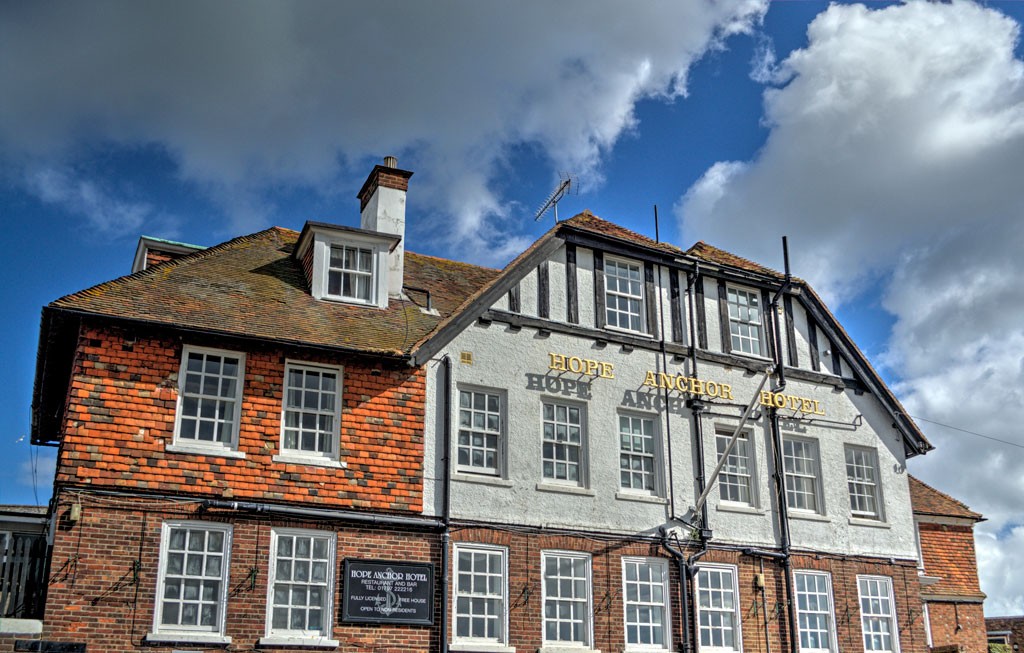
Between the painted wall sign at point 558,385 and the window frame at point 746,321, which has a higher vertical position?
the window frame at point 746,321

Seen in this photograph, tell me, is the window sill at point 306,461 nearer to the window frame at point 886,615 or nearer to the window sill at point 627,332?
the window sill at point 627,332

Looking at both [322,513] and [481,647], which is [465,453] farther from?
[481,647]

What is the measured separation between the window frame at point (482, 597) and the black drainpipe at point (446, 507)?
20 centimetres

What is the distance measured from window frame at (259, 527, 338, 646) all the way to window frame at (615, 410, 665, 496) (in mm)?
6665

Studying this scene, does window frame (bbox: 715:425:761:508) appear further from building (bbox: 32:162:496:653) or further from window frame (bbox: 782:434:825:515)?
building (bbox: 32:162:496:653)

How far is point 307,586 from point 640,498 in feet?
24.9

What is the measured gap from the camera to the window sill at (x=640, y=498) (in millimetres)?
22969

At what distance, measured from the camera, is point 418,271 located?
2541cm

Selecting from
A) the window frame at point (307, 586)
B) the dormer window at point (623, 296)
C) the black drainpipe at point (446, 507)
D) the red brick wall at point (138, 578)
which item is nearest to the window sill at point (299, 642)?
the window frame at point (307, 586)

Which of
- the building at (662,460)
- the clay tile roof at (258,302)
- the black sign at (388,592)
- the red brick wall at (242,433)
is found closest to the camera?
the red brick wall at (242,433)

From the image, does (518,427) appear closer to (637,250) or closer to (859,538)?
(637,250)

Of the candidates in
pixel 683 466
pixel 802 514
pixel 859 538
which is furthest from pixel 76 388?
pixel 859 538

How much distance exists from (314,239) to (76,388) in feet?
19.4

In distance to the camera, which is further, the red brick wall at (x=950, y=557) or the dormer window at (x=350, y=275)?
the red brick wall at (x=950, y=557)
